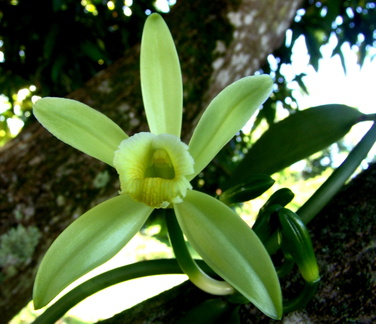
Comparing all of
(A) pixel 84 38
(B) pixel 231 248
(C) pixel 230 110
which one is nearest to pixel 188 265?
(B) pixel 231 248

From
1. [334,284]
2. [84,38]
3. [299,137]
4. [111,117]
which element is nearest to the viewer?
[334,284]

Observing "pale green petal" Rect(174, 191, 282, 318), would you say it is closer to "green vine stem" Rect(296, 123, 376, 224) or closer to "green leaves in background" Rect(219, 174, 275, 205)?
"green leaves in background" Rect(219, 174, 275, 205)

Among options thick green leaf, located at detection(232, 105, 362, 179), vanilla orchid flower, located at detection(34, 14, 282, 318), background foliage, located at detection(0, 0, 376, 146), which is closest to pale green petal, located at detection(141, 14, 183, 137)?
vanilla orchid flower, located at detection(34, 14, 282, 318)

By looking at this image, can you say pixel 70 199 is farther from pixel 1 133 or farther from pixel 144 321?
pixel 1 133

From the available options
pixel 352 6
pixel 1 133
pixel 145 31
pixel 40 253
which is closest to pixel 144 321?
pixel 145 31

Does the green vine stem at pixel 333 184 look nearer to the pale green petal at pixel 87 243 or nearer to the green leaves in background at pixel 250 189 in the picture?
the green leaves in background at pixel 250 189

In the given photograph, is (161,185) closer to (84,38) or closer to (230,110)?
(230,110)
